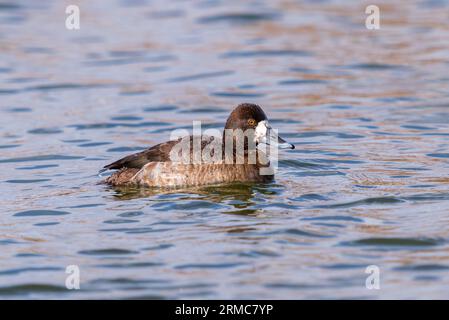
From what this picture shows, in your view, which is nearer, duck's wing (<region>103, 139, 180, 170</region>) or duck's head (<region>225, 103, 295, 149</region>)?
duck's wing (<region>103, 139, 180, 170</region>)

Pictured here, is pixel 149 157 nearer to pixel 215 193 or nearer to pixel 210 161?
pixel 210 161

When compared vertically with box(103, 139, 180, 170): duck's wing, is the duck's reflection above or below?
below

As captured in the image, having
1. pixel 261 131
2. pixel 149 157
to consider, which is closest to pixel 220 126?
pixel 261 131

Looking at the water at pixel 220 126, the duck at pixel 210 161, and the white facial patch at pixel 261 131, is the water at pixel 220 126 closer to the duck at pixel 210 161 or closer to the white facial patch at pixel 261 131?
the duck at pixel 210 161

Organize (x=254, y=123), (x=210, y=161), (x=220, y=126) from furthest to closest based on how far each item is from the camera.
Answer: (x=220, y=126) < (x=254, y=123) < (x=210, y=161)

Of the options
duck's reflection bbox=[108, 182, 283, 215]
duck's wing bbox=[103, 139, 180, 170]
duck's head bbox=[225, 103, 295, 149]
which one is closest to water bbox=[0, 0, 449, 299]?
duck's reflection bbox=[108, 182, 283, 215]

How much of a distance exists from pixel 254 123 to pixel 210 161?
0.74 meters

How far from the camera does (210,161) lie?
11992 millimetres

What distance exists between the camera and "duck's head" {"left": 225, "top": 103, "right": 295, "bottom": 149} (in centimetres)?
1219

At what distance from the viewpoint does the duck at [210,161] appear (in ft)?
39.2

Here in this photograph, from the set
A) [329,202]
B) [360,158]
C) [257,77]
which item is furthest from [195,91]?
[329,202]

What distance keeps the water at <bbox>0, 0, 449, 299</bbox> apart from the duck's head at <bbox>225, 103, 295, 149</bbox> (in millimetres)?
524

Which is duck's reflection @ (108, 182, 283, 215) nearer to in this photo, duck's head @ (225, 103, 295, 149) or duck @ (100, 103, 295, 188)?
duck @ (100, 103, 295, 188)

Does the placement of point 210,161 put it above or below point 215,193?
above
